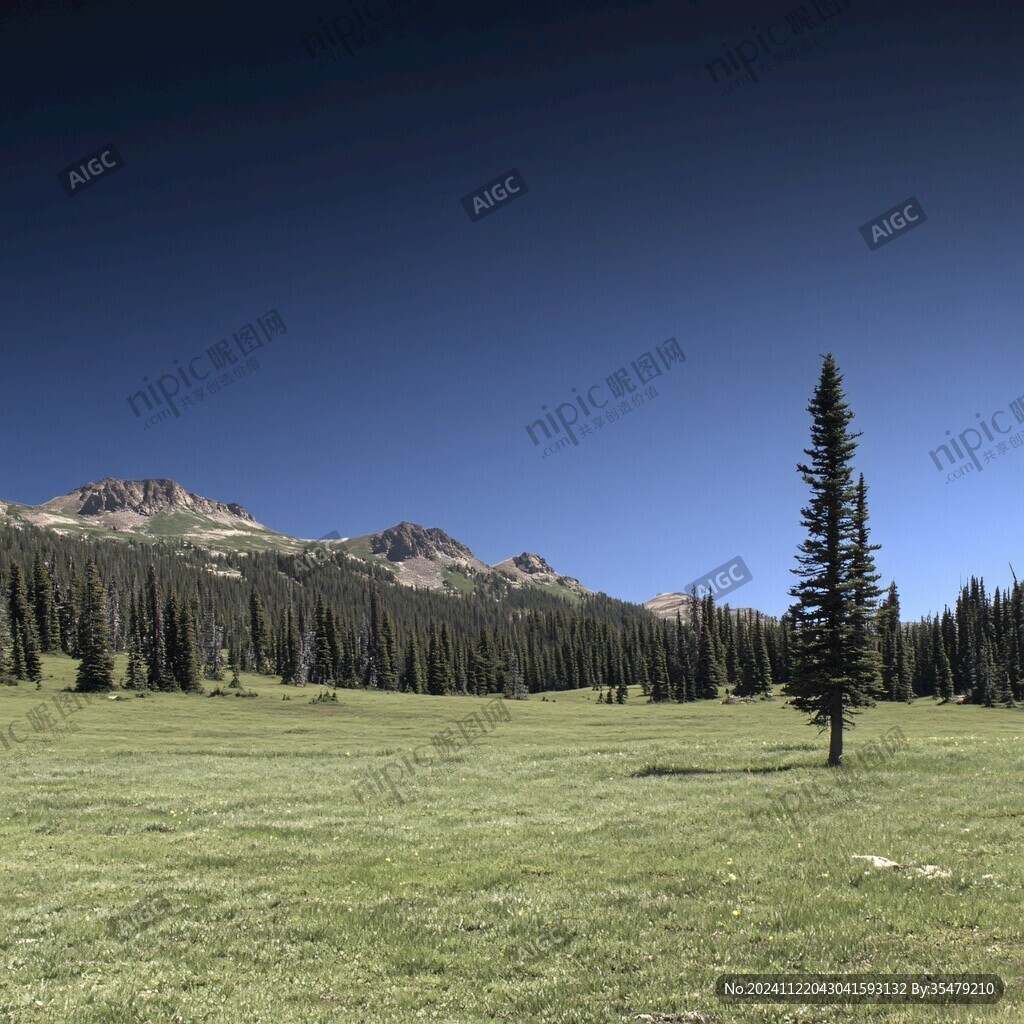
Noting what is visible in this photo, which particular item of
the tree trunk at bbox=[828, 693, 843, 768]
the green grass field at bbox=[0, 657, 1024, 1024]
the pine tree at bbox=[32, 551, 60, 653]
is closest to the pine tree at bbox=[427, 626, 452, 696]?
the pine tree at bbox=[32, 551, 60, 653]

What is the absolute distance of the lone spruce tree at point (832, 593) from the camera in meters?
36.2

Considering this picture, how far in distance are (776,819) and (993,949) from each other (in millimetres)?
12203

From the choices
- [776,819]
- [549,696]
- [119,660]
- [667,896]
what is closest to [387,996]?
[667,896]

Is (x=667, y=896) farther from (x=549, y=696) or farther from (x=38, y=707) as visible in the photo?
(x=549, y=696)

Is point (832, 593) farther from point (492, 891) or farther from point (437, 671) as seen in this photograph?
point (437, 671)

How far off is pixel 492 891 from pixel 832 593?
2824 cm

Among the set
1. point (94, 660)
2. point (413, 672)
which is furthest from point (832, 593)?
point (413, 672)

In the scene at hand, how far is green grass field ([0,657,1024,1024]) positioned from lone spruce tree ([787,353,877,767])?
4.41 meters

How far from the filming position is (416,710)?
92188mm

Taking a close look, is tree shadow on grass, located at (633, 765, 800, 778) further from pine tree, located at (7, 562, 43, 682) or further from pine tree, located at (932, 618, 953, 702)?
pine tree, located at (932, 618, 953, 702)

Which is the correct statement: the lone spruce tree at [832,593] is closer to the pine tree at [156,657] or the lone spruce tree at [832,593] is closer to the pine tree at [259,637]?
the pine tree at [156,657]

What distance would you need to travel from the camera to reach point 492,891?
15.2 m

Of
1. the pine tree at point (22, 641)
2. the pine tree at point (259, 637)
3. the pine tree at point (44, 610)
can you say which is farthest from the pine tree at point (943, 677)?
the pine tree at point (44, 610)

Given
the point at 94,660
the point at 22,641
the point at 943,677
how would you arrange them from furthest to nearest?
the point at 943,677 → the point at 22,641 → the point at 94,660
